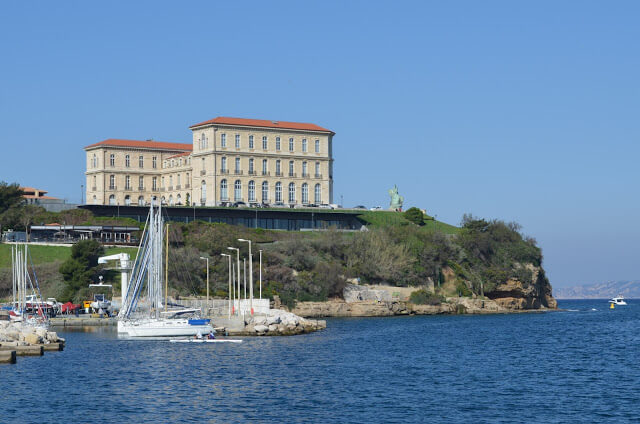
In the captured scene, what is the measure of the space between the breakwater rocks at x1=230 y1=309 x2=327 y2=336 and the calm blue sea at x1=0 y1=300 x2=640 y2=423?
200 cm

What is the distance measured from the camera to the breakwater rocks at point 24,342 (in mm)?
52922

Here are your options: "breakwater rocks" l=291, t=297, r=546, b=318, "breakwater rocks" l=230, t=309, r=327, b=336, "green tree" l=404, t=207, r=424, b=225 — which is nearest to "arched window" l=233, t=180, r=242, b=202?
"green tree" l=404, t=207, r=424, b=225

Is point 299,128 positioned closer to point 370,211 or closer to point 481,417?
point 370,211

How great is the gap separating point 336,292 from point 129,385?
6173cm

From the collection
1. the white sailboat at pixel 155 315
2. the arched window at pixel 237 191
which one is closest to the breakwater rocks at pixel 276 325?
the white sailboat at pixel 155 315

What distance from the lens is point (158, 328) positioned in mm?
68250

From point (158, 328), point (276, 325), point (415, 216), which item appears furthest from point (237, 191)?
point (158, 328)

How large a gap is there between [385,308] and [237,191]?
1796 inches

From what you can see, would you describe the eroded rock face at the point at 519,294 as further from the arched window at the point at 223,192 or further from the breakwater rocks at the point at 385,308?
the arched window at the point at 223,192

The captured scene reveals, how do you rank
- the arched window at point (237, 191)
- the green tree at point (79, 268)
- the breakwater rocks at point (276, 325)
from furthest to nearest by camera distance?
1. the arched window at point (237, 191)
2. the green tree at point (79, 268)
3. the breakwater rocks at point (276, 325)

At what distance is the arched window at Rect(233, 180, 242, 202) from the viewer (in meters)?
142

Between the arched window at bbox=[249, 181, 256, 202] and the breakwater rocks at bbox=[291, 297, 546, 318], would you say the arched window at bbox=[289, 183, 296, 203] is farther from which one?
the breakwater rocks at bbox=[291, 297, 546, 318]

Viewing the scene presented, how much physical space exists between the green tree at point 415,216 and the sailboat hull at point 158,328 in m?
77.1

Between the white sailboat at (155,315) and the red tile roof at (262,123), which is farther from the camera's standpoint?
the red tile roof at (262,123)
